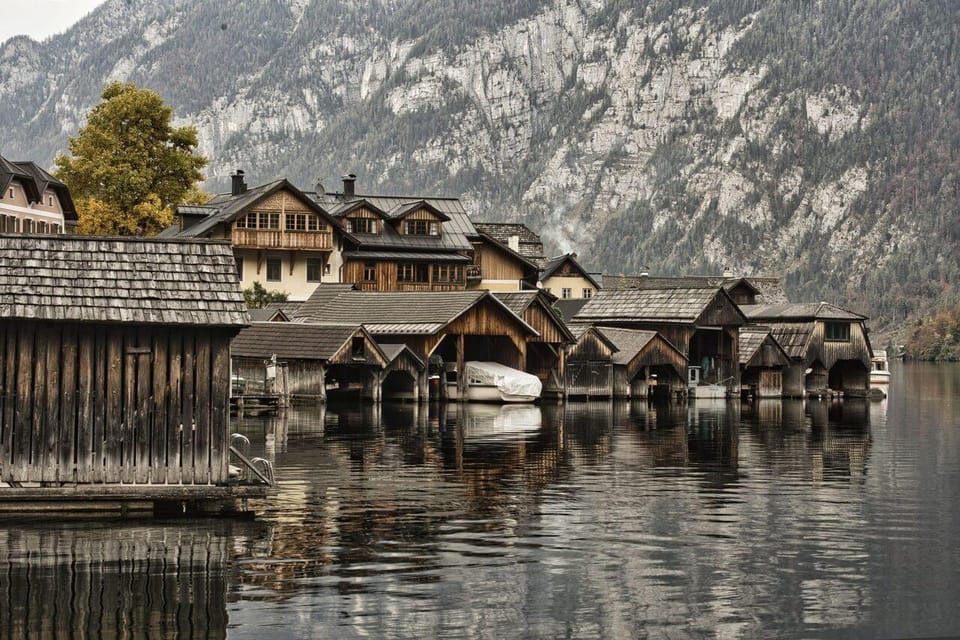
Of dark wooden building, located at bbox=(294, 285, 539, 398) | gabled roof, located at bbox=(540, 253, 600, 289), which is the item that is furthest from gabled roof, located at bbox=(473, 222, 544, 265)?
dark wooden building, located at bbox=(294, 285, 539, 398)

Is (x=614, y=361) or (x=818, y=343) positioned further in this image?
(x=818, y=343)

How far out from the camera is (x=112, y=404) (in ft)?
96.2

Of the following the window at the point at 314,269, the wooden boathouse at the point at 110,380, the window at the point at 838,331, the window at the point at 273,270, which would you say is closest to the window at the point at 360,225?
the window at the point at 314,269

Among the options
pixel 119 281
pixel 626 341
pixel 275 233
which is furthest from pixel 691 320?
pixel 119 281

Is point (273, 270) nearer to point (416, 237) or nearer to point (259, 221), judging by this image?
point (259, 221)

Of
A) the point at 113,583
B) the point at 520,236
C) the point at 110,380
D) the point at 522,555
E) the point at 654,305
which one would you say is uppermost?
the point at 520,236

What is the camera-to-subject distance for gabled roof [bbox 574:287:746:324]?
89.0 meters

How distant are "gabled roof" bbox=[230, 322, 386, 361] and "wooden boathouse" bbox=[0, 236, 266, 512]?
43.5 meters

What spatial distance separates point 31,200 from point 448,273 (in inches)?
1204

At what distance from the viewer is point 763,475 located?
43.0m

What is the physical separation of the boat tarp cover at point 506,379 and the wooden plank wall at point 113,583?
5178cm

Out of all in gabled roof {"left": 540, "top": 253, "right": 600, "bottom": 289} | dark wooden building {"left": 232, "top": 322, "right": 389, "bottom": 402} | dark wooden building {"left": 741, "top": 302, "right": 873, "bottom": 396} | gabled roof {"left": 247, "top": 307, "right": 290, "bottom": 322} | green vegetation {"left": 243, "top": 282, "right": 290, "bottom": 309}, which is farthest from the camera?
gabled roof {"left": 540, "top": 253, "right": 600, "bottom": 289}

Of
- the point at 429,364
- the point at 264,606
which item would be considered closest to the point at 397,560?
the point at 264,606

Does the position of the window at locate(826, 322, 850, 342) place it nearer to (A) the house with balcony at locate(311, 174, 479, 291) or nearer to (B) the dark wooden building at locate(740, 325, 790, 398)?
(B) the dark wooden building at locate(740, 325, 790, 398)
